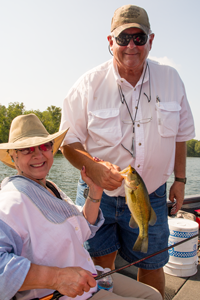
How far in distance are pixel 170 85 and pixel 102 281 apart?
2141 millimetres

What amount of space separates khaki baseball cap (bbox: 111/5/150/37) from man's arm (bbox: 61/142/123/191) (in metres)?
1.27

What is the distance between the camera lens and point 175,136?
298cm

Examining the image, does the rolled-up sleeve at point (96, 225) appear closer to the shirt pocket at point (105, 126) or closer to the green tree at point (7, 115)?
the shirt pocket at point (105, 126)

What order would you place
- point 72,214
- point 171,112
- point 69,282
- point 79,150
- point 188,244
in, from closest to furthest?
point 69,282, point 72,214, point 79,150, point 171,112, point 188,244

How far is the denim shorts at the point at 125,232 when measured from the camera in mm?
2873

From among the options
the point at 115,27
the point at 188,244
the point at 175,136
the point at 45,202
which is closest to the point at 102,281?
the point at 45,202

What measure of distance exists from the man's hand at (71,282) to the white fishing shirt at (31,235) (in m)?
0.19

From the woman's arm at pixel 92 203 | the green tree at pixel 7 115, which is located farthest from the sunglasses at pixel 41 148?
the green tree at pixel 7 115

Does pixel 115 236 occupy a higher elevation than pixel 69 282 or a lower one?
lower

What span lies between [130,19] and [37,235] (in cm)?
223

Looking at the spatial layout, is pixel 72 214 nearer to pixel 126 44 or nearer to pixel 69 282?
pixel 69 282

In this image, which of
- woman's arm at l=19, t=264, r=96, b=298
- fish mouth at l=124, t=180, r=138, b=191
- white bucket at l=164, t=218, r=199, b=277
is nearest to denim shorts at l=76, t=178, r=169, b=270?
fish mouth at l=124, t=180, r=138, b=191

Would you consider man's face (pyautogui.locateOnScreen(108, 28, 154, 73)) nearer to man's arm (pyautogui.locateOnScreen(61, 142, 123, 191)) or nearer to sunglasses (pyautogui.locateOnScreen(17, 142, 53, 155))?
man's arm (pyautogui.locateOnScreen(61, 142, 123, 191))

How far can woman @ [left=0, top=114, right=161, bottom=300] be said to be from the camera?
1.66 meters
